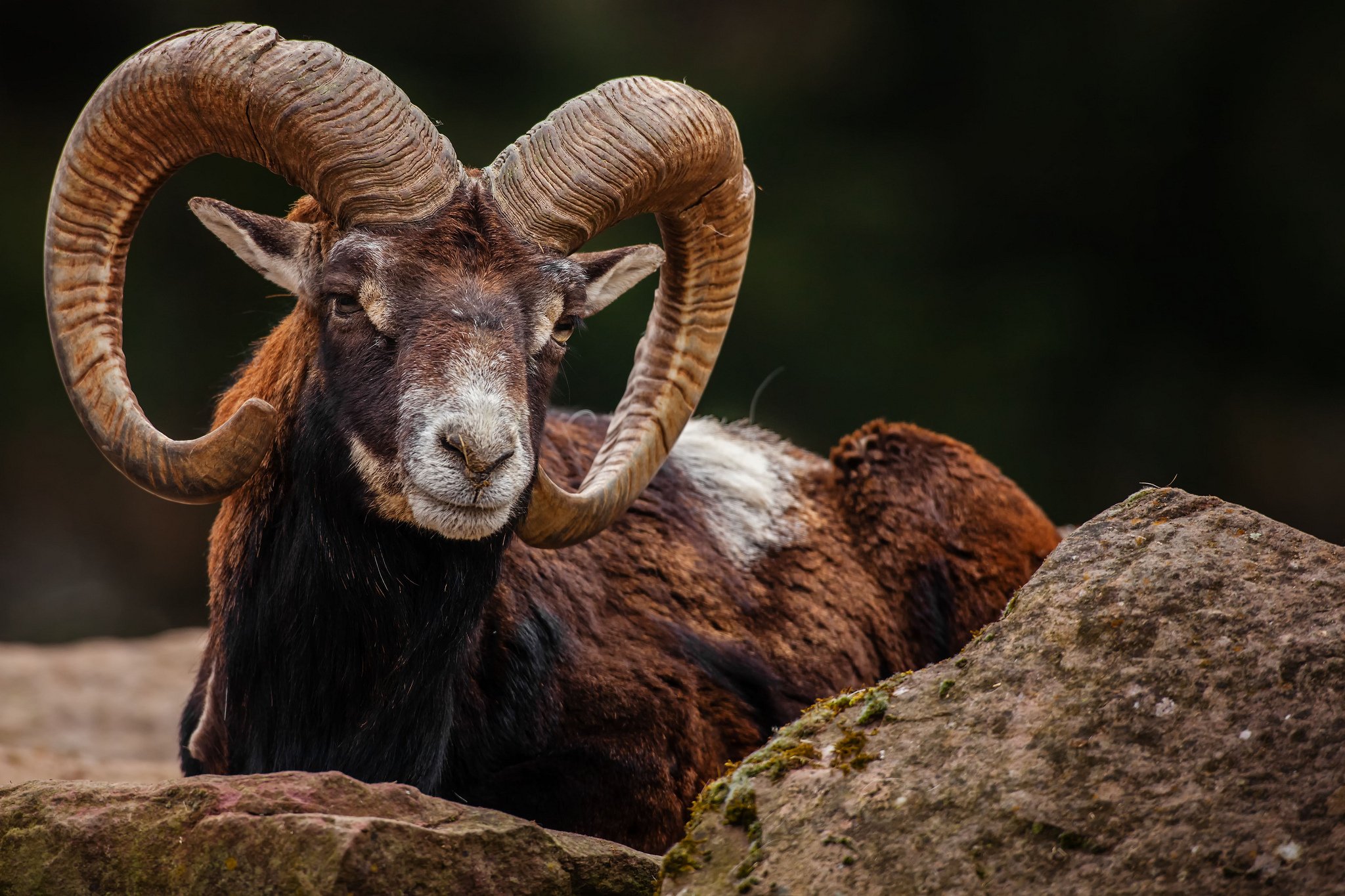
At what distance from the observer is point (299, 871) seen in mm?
3611

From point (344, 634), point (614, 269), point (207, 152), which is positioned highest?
point (614, 269)

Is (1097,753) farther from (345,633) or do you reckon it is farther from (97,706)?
(97,706)

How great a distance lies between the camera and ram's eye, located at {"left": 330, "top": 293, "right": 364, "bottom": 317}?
17.4 feet

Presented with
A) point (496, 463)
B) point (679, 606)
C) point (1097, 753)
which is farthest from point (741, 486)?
point (1097, 753)

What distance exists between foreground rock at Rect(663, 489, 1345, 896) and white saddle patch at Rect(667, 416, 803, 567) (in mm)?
3480

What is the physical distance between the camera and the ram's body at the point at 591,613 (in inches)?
215

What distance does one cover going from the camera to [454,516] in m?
4.90

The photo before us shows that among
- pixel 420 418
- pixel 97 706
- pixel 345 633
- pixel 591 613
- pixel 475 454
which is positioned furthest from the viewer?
pixel 97 706

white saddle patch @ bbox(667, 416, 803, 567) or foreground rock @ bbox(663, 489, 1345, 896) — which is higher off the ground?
white saddle patch @ bbox(667, 416, 803, 567)

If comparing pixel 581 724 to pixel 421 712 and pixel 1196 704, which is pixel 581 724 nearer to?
pixel 421 712

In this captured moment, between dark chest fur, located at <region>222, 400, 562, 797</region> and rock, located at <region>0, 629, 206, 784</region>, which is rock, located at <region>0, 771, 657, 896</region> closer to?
dark chest fur, located at <region>222, 400, 562, 797</region>

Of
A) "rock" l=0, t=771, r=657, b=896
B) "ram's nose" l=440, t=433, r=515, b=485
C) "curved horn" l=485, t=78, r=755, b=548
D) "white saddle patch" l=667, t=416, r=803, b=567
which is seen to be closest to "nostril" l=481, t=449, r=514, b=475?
"ram's nose" l=440, t=433, r=515, b=485

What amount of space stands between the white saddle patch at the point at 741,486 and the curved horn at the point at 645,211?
117 cm

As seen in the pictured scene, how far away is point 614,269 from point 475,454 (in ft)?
5.52
